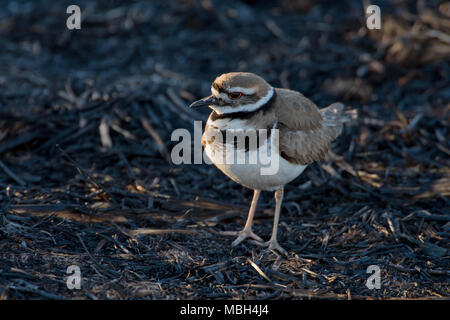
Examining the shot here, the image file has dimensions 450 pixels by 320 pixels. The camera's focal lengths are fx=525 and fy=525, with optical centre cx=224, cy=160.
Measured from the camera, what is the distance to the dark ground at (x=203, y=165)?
4.37m

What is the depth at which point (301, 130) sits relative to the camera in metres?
4.99

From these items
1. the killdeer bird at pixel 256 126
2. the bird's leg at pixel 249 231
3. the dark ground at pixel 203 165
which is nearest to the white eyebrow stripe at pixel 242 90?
the killdeer bird at pixel 256 126

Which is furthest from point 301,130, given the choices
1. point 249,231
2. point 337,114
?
point 249,231

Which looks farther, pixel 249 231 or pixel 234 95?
pixel 249 231

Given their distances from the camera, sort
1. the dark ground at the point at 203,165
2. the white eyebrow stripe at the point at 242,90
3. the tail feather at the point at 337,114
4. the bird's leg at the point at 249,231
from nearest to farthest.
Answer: the dark ground at the point at 203,165 → the white eyebrow stripe at the point at 242,90 → the bird's leg at the point at 249,231 → the tail feather at the point at 337,114

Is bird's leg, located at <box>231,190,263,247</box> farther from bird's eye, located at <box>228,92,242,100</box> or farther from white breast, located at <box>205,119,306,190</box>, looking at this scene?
bird's eye, located at <box>228,92,242,100</box>

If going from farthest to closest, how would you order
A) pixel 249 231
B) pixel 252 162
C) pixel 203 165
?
1. pixel 203 165
2. pixel 249 231
3. pixel 252 162

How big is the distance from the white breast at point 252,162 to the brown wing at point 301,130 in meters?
0.11

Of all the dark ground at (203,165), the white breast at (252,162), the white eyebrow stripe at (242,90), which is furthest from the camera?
the white eyebrow stripe at (242,90)

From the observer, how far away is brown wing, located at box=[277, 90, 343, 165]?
4754mm

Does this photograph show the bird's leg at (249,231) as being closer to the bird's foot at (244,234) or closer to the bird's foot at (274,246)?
the bird's foot at (244,234)

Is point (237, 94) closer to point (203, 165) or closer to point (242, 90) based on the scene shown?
point (242, 90)

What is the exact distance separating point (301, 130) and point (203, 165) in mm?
1715

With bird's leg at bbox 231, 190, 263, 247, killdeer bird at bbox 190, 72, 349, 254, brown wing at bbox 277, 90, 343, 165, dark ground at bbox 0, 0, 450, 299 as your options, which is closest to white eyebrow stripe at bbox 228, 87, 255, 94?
killdeer bird at bbox 190, 72, 349, 254
